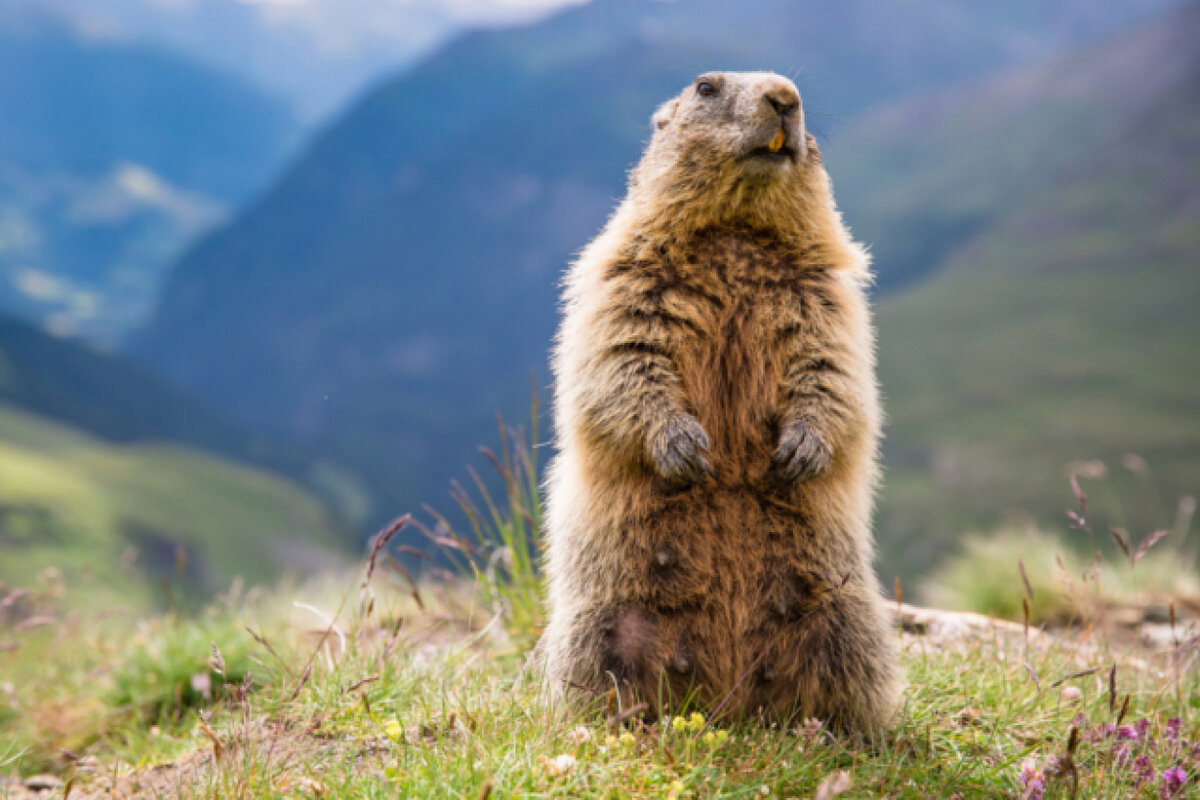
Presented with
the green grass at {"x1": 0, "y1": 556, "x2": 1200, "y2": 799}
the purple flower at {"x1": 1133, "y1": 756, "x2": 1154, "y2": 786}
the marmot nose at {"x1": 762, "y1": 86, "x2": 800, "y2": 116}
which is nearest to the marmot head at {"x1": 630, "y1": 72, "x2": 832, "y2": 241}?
the marmot nose at {"x1": 762, "y1": 86, "x2": 800, "y2": 116}

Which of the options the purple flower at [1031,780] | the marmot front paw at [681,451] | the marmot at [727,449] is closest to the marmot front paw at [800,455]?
the marmot at [727,449]

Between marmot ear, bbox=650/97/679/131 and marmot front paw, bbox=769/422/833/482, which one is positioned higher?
marmot ear, bbox=650/97/679/131

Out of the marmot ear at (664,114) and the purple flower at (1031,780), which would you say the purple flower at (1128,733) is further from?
the marmot ear at (664,114)

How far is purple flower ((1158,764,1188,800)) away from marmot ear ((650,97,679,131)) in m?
3.48

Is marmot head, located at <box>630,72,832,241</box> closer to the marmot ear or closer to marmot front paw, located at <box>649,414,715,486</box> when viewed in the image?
the marmot ear

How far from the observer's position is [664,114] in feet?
15.5

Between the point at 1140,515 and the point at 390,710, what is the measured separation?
19908 mm

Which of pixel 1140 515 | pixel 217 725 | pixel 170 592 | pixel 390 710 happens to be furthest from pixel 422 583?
pixel 1140 515

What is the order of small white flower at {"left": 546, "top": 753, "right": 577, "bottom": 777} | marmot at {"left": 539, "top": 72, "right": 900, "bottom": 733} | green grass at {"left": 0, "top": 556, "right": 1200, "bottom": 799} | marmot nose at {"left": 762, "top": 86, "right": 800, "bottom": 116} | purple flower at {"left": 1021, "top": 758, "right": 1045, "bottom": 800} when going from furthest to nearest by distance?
marmot nose at {"left": 762, "top": 86, "right": 800, "bottom": 116}
marmot at {"left": 539, "top": 72, "right": 900, "bottom": 733}
green grass at {"left": 0, "top": 556, "right": 1200, "bottom": 799}
small white flower at {"left": 546, "top": 753, "right": 577, "bottom": 777}
purple flower at {"left": 1021, "top": 758, "right": 1045, "bottom": 800}

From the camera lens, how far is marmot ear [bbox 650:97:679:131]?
4.66 meters

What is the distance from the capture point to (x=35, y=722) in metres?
5.54

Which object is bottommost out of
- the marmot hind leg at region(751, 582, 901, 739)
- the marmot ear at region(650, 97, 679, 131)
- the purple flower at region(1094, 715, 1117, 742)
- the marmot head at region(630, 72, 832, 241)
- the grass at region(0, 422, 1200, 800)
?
A: the grass at region(0, 422, 1200, 800)

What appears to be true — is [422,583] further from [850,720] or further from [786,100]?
[786,100]

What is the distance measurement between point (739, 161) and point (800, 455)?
4.35 feet
